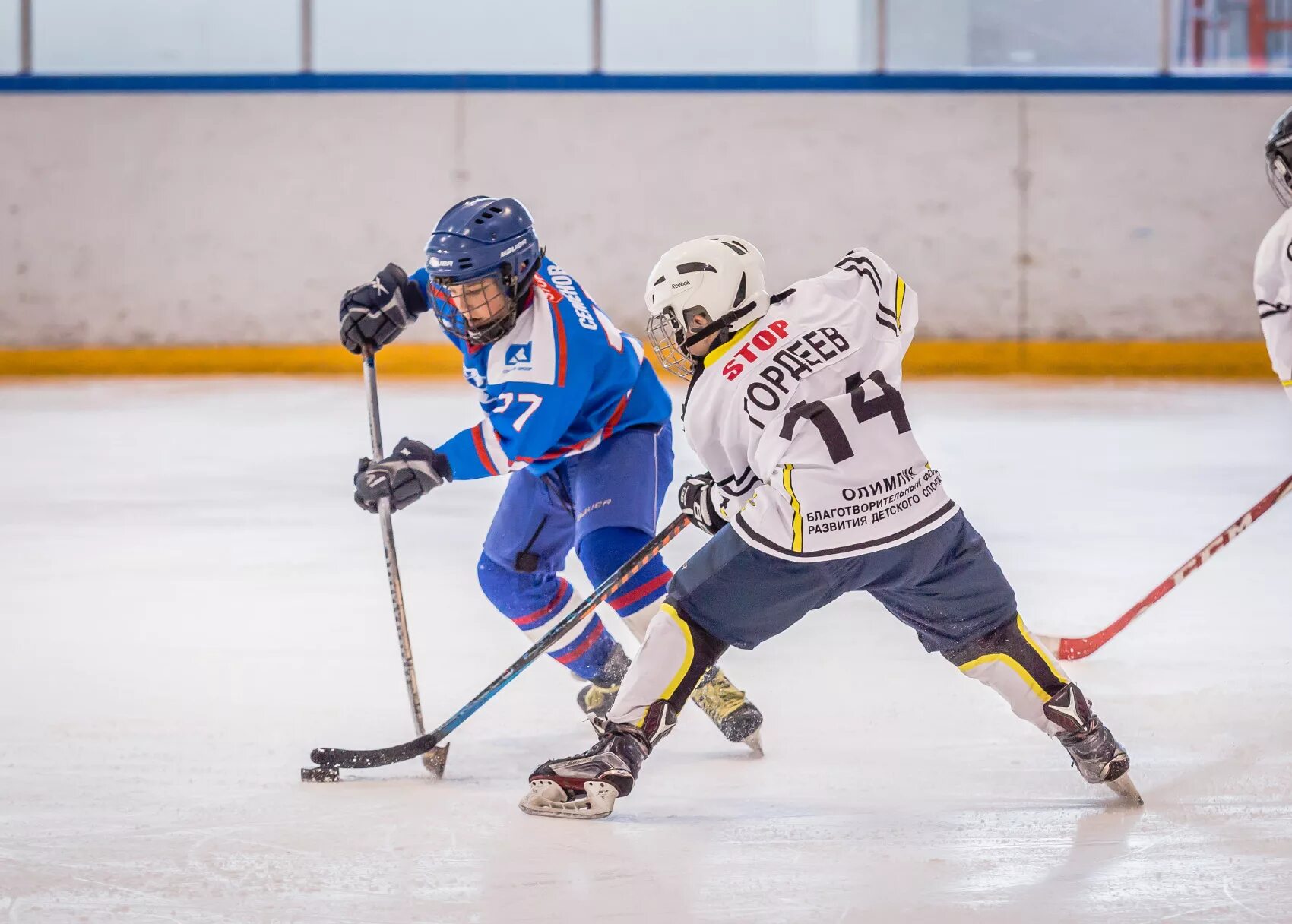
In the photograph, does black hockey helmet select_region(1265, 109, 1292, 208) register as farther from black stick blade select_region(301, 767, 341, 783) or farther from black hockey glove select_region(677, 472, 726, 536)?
black stick blade select_region(301, 767, 341, 783)

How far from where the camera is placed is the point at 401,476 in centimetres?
269

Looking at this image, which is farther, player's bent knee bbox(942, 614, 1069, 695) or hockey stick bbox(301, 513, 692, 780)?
hockey stick bbox(301, 513, 692, 780)

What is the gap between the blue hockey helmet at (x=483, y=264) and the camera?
2754mm

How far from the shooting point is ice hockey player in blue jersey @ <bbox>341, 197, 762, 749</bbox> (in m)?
2.75

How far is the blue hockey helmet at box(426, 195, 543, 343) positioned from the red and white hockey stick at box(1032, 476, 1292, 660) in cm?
123

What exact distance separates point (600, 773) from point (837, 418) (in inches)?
26.0

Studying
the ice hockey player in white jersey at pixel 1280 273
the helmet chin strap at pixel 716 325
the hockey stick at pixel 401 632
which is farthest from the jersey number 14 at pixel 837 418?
the ice hockey player in white jersey at pixel 1280 273

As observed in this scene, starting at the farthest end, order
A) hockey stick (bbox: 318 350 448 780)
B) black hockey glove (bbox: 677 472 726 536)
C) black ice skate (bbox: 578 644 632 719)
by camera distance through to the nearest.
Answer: black ice skate (bbox: 578 644 632 719), hockey stick (bbox: 318 350 448 780), black hockey glove (bbox: 677 472 726 536)

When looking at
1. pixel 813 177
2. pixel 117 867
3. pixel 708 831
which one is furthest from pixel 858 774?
pixel 813 177

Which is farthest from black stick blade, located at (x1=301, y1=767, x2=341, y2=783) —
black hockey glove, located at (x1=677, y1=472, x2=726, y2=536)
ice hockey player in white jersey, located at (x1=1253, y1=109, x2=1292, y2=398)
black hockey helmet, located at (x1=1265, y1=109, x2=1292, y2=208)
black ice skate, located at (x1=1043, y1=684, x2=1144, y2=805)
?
black hockey helmet, located at (x1=1265, y1=109, x2=1292, y2=208)

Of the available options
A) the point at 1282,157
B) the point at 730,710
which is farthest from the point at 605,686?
the point at 1282,157

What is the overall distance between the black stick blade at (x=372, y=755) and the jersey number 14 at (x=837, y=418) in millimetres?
852

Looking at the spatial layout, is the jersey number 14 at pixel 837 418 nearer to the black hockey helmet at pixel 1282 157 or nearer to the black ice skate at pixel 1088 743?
the black ice skate at pixel 1088 743

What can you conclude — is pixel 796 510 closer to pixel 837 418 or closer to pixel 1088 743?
pixel 837 418
